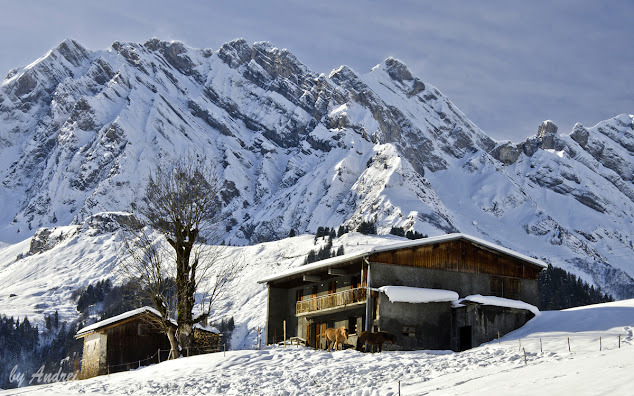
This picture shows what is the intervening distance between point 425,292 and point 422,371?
50.4 feet

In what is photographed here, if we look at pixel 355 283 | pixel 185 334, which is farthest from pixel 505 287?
pixel 185 334

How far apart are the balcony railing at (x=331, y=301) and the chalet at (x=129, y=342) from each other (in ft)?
20.5

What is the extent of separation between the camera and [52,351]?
450 feet

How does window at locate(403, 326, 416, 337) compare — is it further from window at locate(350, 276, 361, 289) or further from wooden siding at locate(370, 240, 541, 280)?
window at locate(350, 276, 361, 289)

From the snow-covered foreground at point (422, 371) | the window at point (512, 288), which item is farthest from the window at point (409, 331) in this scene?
the window at point (512, 288)

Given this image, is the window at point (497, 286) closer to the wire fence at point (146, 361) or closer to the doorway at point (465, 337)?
the doorway at point (465, 337)

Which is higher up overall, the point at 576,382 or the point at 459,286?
the point at 459,286

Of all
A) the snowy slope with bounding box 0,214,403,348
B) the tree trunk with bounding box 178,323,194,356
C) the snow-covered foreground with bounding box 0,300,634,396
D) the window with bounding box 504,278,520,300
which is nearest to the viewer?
the snow-covered foreground with bounding box 0,300,634,396

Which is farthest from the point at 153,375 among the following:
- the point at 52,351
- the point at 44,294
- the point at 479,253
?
the point at 44,294

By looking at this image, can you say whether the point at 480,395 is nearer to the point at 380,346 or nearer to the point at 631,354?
the point at 631,354

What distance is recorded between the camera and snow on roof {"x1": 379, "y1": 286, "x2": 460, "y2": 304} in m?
45.0

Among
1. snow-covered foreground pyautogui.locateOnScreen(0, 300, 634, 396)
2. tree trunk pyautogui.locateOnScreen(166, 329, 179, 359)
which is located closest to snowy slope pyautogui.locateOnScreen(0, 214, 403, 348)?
tree trunk pyautogui.locateOnScreen(166, 329, 179, 359)

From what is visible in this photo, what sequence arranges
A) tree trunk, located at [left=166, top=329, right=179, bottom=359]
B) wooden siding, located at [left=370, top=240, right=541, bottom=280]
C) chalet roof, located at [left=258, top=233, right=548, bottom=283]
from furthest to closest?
wooden siding, located at [left=370, top=240, right=541, bottom=280] < chalet roof, located at [left=258, top=233, right=548, bottom=283] < tree trunk, located at [left=166, top=329, right=179, bottom=359]

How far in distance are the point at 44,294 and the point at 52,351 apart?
4069 centimetres
